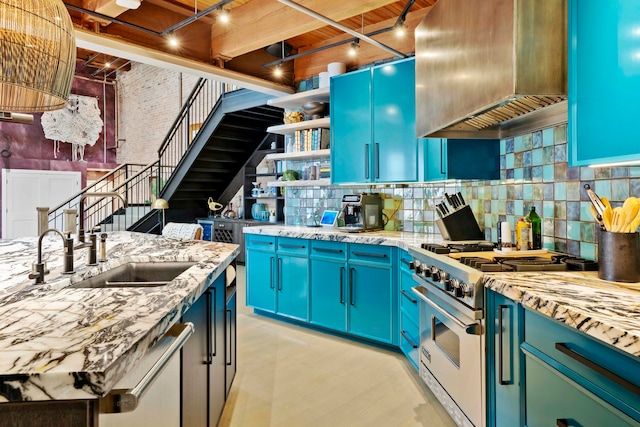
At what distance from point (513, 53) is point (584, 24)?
270 mm

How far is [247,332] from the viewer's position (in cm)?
384

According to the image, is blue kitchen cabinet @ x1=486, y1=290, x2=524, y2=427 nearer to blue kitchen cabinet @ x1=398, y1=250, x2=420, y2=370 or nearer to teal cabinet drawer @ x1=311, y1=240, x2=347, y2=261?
blue kitchen cabinet @ x1=398, y1=250, x2=420, y2=370

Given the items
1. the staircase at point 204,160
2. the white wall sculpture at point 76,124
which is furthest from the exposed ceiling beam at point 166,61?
the white wall sculpture at point 76,124

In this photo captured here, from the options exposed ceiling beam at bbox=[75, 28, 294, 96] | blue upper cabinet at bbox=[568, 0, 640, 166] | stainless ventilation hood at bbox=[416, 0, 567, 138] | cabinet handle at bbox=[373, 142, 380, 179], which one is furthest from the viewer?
cabinet handle at bbox=[373, 142, 380, 179]

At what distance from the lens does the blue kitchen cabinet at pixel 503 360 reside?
1.68m

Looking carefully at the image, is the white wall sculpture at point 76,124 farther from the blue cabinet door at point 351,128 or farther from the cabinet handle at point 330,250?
the cabinet handle at point 330,250

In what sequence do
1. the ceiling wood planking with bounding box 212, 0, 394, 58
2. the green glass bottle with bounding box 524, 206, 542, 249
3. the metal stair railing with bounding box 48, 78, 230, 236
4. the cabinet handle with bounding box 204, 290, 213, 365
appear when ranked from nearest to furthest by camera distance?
1. the cabinet handle with bounding box 204, 290, 213, 365
2. the green glass bottle with bounding box 524, 206, 542, 249
3. the ceiling wood planking with bounding box 212, 0, 394, 58
4. the metal stair railing with bounding box 48, 78, 230, 236

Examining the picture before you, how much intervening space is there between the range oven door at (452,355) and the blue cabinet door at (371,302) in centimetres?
59

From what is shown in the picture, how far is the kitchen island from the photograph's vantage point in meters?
0.80

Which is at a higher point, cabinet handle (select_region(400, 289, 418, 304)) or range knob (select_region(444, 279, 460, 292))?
range knob (select_region(444, 279, 460, 292))

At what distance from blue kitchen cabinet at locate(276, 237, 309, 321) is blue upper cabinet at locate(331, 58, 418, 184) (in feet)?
2.55

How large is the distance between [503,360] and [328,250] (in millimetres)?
2007

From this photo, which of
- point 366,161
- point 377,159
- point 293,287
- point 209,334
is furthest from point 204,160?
point 209,334

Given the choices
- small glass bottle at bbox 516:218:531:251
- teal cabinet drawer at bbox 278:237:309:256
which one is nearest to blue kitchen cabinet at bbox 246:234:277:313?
teal cabinet drawer at bbox 278:237:309:256
